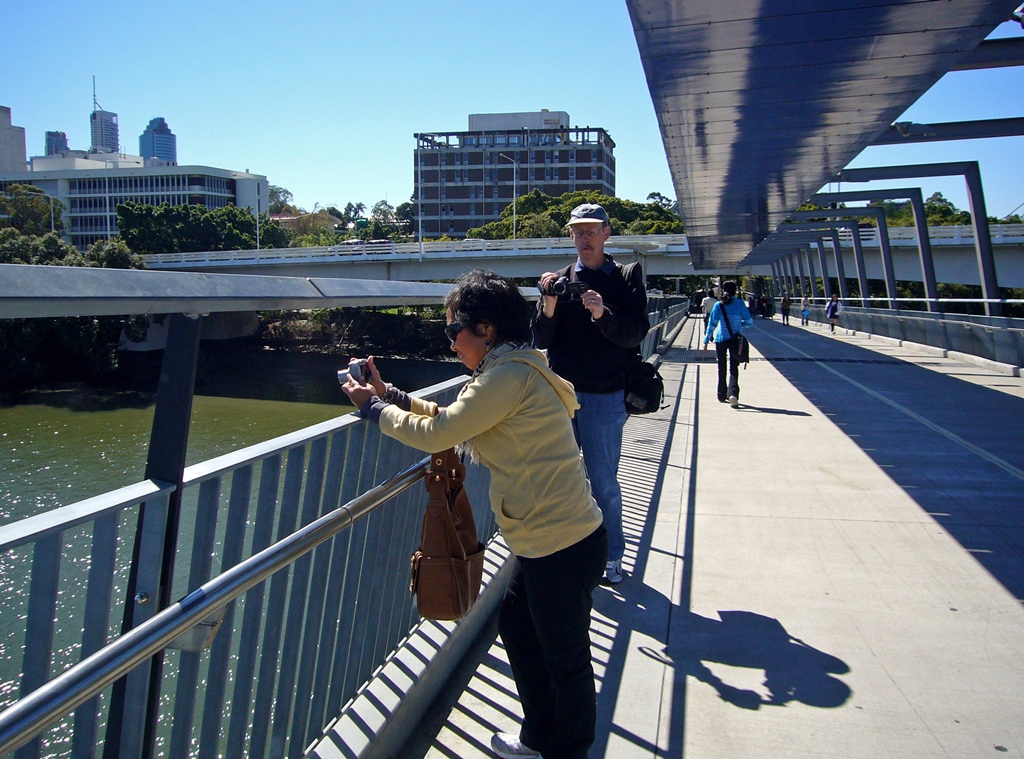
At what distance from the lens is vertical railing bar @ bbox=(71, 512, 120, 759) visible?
1.85 metres

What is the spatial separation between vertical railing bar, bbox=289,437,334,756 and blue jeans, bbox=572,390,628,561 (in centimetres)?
195

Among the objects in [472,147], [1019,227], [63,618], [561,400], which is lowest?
[63,618]

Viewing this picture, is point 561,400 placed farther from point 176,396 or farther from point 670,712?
point 670,712

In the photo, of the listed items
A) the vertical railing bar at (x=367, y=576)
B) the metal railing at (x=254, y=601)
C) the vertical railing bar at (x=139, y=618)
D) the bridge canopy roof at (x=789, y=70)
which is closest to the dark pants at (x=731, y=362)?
the bridge canopy roof at (x=789, y=70)

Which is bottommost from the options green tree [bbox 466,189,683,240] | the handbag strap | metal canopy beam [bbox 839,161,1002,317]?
the handbag strap

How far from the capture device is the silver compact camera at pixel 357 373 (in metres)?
2.85

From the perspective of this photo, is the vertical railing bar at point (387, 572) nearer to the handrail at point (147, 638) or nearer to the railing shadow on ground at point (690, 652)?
the handrail at point (147, 638)

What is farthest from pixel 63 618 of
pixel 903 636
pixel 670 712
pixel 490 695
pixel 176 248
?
pixel 176 248

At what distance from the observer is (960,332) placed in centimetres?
1931

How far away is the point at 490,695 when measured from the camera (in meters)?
3.56

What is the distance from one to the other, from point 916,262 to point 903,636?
5085 cm

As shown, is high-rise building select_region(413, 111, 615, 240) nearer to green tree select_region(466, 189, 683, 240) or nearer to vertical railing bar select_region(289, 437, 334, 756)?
green tree select_region(466, 189, 683, 240)

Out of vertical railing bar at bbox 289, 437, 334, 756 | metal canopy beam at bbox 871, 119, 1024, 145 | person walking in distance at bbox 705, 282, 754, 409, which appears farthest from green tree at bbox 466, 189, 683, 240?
vertical railing bar at bbox 289, 437, 334, 756

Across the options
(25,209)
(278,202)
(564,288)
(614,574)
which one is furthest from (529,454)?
(278,202)
